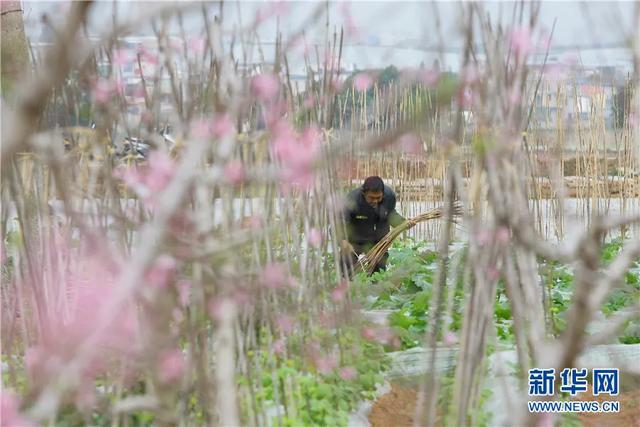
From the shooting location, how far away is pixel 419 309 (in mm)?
2889

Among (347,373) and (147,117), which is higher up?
(147,117)

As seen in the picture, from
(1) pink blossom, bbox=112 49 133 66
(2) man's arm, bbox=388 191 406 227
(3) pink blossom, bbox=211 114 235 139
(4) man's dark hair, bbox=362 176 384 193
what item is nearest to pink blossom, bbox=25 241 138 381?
(3) pink blossom, bbox=211 114 235 139

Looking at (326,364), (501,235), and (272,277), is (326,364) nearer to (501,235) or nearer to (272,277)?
(272,277)

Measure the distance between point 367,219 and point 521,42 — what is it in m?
2.66

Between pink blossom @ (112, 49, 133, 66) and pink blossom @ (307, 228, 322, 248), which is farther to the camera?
pink blossom @ (307, 228, 322, 248)

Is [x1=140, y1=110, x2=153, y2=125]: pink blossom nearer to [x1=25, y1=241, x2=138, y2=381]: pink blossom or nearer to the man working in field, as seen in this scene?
[x1=25, y1=241, x2=138, y2=381]: pink blossom

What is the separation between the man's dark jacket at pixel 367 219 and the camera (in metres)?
4.06

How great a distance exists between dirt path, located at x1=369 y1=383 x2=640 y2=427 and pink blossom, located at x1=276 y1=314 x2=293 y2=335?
294mm

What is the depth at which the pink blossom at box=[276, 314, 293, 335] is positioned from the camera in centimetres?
196

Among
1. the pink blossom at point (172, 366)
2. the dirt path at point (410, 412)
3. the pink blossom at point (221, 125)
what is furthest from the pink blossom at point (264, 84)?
the dirt path at point (410, 412)

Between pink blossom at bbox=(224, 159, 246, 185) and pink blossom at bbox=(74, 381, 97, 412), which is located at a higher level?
pink blossom at bbox=(224, 159, 246, 185)

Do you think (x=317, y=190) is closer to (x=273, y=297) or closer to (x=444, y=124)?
(x=273, y=297)

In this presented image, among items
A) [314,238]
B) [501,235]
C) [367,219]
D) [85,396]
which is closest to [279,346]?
[314,238]

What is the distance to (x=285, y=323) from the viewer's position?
200 centimetres
